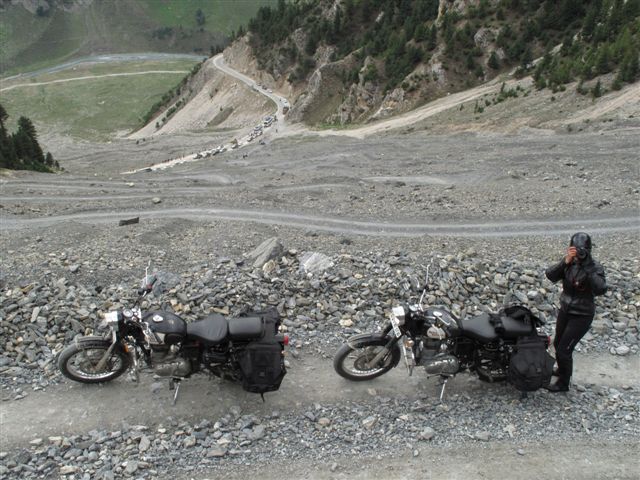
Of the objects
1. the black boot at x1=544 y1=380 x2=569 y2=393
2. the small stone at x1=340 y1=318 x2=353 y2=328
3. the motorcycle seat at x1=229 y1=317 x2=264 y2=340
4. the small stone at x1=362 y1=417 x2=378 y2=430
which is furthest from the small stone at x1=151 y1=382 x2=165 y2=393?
the black boot at x1=544 y1=380 x2=569 y2=393

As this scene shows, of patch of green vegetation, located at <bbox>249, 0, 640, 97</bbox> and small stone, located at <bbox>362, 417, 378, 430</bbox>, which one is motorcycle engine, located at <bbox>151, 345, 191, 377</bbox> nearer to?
small stone, located at <bbox>362, 417, 378, 430</bbox>

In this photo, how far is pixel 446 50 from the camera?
205 feet

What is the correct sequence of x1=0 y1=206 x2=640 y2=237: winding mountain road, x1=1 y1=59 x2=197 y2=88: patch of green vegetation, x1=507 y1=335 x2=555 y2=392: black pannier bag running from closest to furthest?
x1=507 y1=335 x2=555 y2=392: black pannier bag → x1=0 y1=206 x2=640 y2=237: winding mountain road → x1=1 y1=59 x2=197 y2=88: patch of green vegetation

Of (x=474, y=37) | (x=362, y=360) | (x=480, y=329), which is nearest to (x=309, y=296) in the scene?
(x=362, y=360)

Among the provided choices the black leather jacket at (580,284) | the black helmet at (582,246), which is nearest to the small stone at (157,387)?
the black leather jacket at (580,284)

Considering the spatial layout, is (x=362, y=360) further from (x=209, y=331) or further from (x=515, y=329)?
(x=209, y=331)

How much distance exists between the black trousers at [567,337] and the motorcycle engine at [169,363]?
6911mm

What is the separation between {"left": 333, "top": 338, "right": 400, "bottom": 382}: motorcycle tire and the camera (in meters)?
8.88

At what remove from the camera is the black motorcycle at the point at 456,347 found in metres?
8.33

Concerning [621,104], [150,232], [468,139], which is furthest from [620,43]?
[150,232]

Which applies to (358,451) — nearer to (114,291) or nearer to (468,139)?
(114,291)

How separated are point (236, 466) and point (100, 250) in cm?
1024

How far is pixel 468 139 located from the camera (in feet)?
131

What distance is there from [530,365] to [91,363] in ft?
26.8
